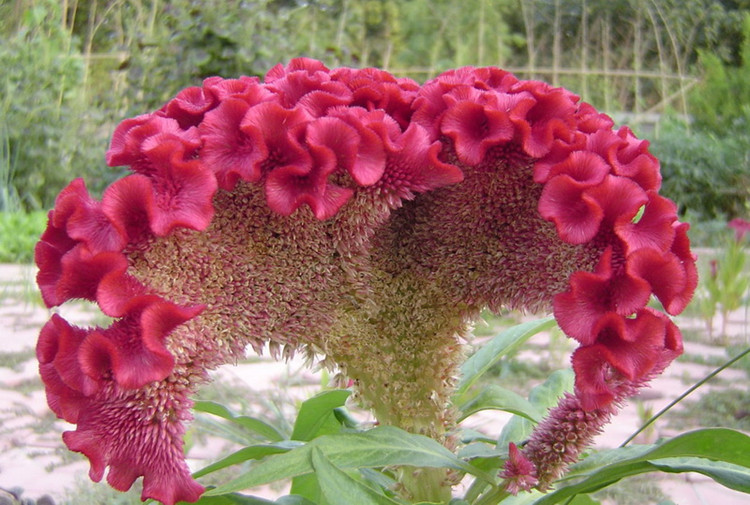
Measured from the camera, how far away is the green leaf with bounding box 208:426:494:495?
875 mm

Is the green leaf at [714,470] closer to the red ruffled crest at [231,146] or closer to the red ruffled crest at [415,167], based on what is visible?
the red ruffled crest at [415,167]

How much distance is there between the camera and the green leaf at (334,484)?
2.73 feet

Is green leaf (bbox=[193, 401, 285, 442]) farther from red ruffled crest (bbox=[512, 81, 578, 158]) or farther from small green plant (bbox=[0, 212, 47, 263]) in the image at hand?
small green plant (bbox=[0, 212, 47, 263])

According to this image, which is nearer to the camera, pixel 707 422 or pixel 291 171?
pixel 291 171

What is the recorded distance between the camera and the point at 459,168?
90 centimetres

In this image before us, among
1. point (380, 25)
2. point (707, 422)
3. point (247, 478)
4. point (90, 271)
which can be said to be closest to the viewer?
point (90, 271)

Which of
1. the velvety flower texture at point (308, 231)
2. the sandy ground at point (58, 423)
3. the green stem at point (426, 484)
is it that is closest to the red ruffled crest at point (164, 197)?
the velvety flower texture at point (308, 231)

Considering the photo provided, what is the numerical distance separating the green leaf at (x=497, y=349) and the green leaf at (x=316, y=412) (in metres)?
0.25

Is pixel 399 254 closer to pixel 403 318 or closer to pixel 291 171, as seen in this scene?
pixel 403 318

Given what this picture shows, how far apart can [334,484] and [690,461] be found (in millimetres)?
553

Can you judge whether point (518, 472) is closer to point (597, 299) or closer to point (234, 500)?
point (597, 299)

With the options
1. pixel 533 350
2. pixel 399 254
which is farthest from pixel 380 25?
pixel 399 254

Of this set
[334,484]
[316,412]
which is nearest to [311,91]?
[334,484]

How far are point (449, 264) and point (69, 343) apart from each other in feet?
1.60
